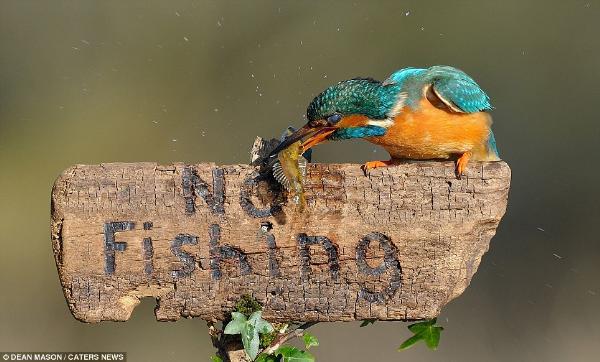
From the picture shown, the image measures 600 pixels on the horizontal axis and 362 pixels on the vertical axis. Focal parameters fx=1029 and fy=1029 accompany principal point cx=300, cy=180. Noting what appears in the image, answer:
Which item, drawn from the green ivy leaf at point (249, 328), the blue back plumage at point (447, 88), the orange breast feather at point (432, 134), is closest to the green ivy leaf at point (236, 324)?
the green ivy leaf at point (249, 328)

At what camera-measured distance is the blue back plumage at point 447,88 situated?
4.02m

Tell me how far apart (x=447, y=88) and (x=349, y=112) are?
437 millimetres

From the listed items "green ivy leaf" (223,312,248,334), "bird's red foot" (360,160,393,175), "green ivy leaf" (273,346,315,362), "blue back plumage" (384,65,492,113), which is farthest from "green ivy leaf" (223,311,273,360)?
"blue back plumage" (384,65,492,113)

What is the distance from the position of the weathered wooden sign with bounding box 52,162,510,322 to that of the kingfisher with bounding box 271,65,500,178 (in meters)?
0.36

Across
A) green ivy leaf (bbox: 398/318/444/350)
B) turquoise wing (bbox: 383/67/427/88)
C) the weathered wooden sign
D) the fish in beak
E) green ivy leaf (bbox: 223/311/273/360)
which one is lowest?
green ivy leaf (bbox: 398/318/444/350)

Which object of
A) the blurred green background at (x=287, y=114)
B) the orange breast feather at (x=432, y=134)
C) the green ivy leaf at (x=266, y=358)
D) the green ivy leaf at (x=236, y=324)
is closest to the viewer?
the green ivy leaf at (x=236, y=324)

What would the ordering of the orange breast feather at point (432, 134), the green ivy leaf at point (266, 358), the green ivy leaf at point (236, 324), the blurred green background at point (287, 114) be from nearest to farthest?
1. the green ivy leaf at point (236, 324)
2. the green ivy leaf at point (266, 358)
3. the orange breast feather at point (432, 134)
4. the blurred green background at point (287, 114)

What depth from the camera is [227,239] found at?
139 inches

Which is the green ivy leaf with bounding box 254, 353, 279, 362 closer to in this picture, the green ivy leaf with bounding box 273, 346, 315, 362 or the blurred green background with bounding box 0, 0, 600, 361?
the green ivy leaf with bounding box 273, 346, 315, 362

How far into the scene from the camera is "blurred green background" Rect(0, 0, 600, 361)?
727 cm

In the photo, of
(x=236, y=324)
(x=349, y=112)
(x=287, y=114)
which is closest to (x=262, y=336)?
(x=236, y=324)

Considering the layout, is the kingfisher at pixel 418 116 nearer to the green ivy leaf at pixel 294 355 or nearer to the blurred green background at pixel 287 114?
the green ivy leaf at pixel 294 355

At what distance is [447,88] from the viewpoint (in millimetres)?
4023

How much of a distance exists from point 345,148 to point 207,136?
3.49 ft
